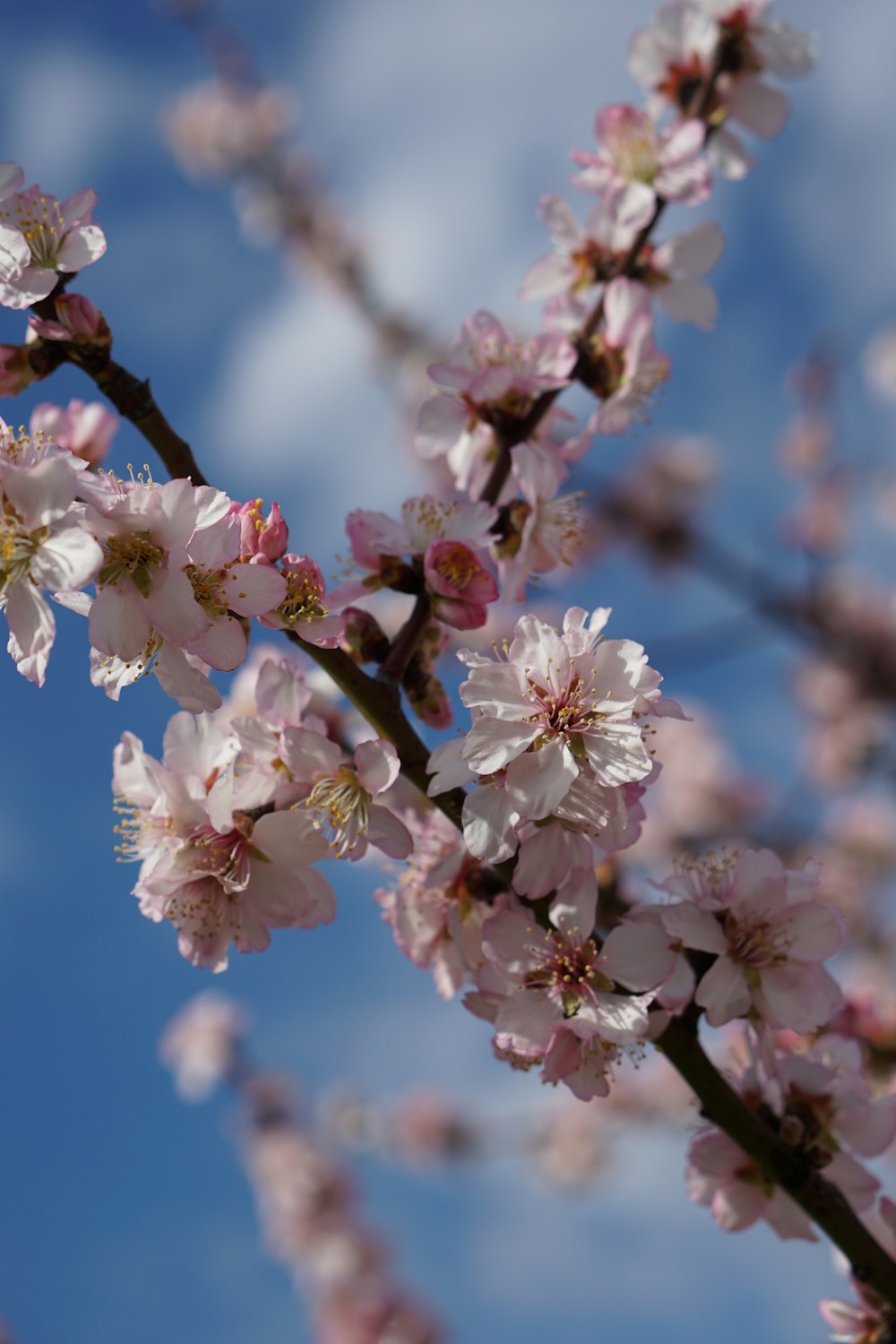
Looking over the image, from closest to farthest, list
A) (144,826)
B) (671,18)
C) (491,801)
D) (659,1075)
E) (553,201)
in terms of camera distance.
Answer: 1. (491,801)
2. (144,826)
3. (553,201)
4. (671,18)
5. (659,1075)

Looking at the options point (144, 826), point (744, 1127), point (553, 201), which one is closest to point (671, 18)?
point (553, 201)

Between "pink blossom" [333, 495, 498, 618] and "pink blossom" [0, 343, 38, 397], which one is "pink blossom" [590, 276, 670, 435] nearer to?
"pink blossom" [333, 495, 498, 618]

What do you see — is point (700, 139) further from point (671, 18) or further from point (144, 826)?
point (144, 826)

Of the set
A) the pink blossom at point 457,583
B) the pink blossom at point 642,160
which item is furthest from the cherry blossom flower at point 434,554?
the pink blossom at point 642,160

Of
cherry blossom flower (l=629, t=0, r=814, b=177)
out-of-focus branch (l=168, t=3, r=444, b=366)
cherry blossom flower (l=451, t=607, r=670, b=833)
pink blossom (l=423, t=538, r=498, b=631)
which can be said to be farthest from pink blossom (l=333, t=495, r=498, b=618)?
out-of-focus branch (l=168, t=3, r=444, b=366)

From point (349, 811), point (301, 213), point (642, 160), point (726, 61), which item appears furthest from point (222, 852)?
point (301, 213)

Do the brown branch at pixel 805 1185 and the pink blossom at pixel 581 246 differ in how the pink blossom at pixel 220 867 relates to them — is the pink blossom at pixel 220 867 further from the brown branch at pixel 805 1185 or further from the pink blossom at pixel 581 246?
the pink blossom at pixel 581 246
